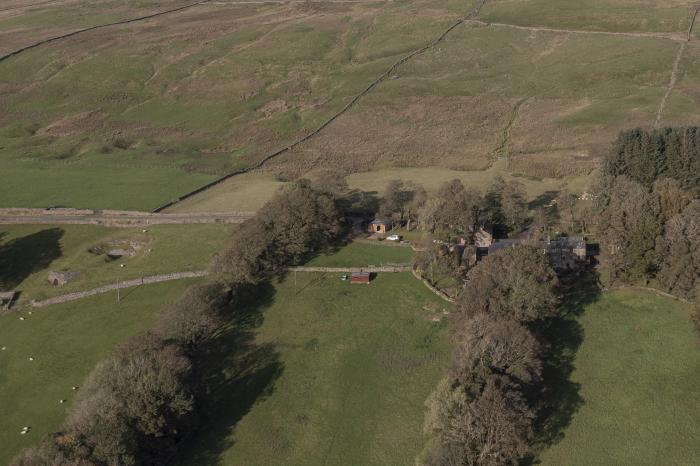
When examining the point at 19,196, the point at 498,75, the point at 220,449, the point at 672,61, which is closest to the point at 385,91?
the point at 498,75

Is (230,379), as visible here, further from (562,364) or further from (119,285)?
(562,364)

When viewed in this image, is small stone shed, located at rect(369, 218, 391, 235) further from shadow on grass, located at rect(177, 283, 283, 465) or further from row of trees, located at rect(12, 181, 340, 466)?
shadow on grass, located at rect(177, 283, 283, 465)

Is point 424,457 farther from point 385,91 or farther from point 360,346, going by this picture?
point 385,91

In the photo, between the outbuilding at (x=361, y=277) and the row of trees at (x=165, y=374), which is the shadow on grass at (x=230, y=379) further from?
the outbuilding at (x=361, y=277)

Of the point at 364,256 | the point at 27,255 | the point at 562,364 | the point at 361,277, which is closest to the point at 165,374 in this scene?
the point at 361,277

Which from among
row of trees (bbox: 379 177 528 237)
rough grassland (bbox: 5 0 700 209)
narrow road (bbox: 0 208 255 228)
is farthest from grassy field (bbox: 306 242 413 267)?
rough grassland (bbox: 5 0 700 209)

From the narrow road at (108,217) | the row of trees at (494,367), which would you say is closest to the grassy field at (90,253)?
the narrow road at (108,217)
